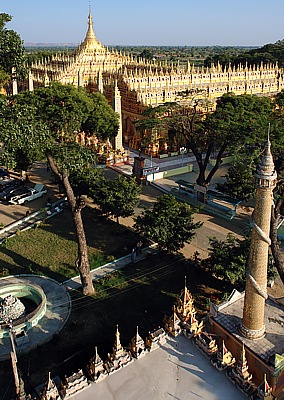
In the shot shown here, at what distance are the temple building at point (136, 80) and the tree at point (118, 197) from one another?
529 inches

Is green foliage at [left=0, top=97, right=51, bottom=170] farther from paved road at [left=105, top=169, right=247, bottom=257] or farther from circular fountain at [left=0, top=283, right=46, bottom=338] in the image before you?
paved road at [left=105, top=169, right=247, bottom=257]

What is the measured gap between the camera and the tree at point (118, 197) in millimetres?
26328

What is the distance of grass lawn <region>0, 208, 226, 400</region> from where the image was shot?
1694 cm

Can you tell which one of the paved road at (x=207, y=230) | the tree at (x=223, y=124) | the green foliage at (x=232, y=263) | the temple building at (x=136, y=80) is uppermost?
the temple building at (x=136, y=80)

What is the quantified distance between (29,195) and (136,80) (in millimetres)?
20677

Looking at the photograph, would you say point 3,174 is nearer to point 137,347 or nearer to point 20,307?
point 20,307

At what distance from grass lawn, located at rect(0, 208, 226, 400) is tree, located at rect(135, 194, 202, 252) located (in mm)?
1485

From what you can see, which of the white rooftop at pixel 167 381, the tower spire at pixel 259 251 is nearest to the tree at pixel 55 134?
the white rooftop at pixel 167 381

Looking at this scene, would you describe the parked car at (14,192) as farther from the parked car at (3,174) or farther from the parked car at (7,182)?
the parked car at (3,174)

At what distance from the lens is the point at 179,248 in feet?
75.7

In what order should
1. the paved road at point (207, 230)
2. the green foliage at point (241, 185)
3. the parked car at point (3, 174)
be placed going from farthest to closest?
the parked car at point (3, 174), the green foliage at point (241, 185), the paved road at point (207, 230)

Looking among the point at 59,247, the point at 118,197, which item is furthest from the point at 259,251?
the point at 59,247

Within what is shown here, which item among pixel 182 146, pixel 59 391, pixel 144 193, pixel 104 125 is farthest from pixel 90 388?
pixel 182 146

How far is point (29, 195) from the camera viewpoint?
3216 centimetres
